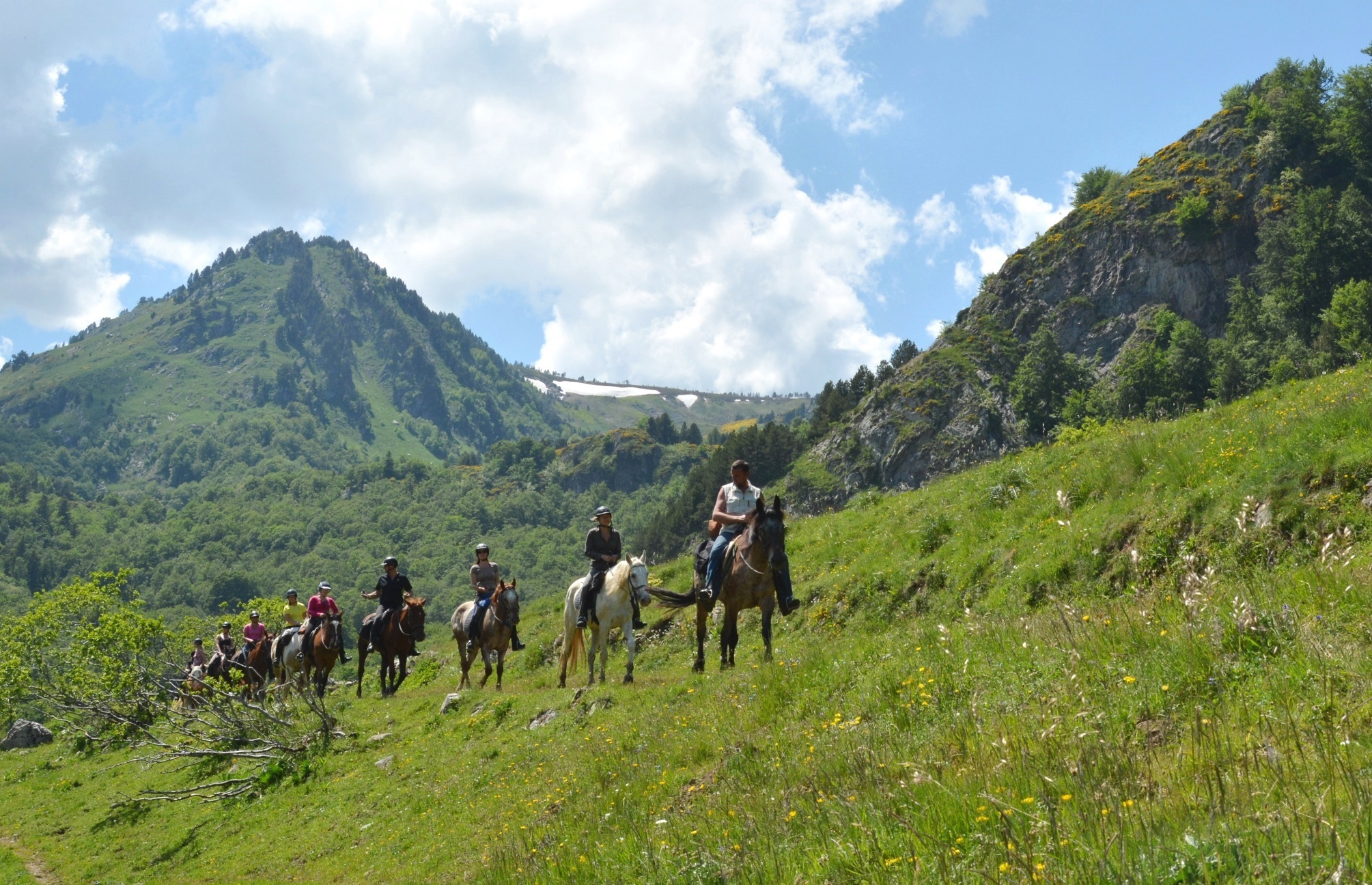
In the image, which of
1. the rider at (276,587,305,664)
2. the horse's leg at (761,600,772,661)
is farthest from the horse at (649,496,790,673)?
the rider at (276,587,305,664)

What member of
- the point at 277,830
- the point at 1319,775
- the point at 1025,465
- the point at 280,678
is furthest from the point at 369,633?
the point at 1319,775

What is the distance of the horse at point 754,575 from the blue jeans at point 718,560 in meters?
0.10

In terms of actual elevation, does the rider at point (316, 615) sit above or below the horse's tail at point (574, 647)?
above

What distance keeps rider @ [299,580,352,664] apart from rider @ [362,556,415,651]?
1.05 m

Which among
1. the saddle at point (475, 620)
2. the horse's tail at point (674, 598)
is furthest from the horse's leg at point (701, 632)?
the saddle at point (475, 620)

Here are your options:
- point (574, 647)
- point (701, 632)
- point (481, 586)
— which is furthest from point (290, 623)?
point (701, 632)

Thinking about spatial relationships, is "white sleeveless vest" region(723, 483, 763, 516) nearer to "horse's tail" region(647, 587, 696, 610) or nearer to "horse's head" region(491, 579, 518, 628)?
"horse's tail" region(647, 587, 696, 610)

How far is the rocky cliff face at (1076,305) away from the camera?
106812 mm

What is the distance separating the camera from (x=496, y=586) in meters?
24.3

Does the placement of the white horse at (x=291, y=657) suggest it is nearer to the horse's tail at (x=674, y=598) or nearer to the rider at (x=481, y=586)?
the rider at (x=481, y=586)

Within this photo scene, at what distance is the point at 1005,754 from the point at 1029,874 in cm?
197

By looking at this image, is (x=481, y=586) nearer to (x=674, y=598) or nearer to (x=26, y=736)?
(x=674, y=598)

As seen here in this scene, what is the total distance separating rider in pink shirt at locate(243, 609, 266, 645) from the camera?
3091cm

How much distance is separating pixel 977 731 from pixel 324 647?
24451 millimetres
